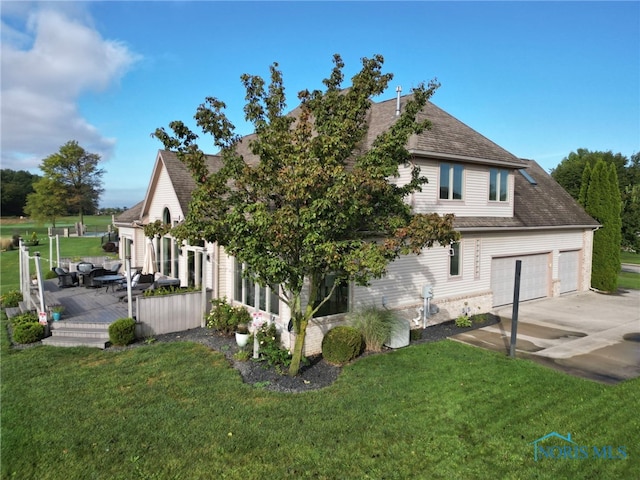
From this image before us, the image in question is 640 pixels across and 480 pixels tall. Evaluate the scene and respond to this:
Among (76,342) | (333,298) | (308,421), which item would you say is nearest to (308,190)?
(308,421)

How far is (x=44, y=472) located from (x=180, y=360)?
15.0 ft

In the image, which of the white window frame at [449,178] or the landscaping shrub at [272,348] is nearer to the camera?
the landscaping shrub at [272,348]

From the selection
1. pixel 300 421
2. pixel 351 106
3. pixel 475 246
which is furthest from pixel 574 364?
pixel 351 106

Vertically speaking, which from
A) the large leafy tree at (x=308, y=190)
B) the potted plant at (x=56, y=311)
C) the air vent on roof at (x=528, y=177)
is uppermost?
the air vent on roof at (x=528, y=177)

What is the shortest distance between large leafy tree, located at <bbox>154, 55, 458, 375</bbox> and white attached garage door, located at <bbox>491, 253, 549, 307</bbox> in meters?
9.79

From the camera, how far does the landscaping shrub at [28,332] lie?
455 inches

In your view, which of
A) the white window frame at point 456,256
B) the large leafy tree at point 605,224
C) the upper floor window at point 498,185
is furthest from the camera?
the large leafy tree at point 605,224

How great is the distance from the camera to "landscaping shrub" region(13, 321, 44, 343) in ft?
37.9

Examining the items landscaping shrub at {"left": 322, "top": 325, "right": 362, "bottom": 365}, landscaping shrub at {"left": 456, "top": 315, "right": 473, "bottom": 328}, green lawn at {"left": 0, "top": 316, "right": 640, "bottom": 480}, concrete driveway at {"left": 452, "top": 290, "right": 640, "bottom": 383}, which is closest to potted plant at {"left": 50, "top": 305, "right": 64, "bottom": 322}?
green lawn at {"left": 0, "top": 316, "right": 640, "bottom": 480}

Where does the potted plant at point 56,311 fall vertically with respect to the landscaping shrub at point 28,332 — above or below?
above

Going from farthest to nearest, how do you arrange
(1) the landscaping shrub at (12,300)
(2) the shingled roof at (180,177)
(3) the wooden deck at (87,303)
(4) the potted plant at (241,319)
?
1. (1) the landscaping shrub at (12,300)
2. (2) the shingled roof at (180,177)
3. (3) the wooden deck at (87,303)
4. (4) the potted plant at (241,319)

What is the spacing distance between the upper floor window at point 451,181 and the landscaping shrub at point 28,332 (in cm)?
1368

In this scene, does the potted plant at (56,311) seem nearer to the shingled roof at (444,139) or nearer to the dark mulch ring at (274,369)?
the dark mulch ring at (274,369)

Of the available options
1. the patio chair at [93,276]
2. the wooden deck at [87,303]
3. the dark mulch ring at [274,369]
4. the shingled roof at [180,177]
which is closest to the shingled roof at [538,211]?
the dark mulch ring at [274,369]
